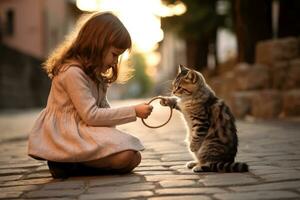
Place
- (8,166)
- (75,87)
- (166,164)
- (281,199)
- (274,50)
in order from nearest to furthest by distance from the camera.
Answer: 1. (281,199)
2. (75,87)
3. (166,164)
4. (8,166)
5. (274,50)

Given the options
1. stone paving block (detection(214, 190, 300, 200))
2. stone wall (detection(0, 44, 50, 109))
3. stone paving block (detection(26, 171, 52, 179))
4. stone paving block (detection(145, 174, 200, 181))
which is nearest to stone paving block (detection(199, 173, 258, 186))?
stone paving block (detection(145, 174, 200, 181))

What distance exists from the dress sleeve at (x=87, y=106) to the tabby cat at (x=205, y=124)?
15.3 inches

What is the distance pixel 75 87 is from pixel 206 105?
1.09m

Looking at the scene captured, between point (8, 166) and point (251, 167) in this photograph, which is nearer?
point (251, 167)

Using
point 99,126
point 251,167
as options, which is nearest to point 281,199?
point 251,167

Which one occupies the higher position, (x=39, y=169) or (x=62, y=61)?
(x=62, y=61)

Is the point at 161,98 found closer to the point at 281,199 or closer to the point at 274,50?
the point at 281,199

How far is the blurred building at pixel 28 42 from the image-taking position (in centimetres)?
2534

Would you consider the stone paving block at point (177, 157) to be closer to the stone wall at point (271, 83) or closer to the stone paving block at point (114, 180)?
the stone paving block at point (114, 180)

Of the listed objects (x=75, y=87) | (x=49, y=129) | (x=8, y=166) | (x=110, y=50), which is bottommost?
(x=8, y=166)

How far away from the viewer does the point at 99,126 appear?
15.0ft

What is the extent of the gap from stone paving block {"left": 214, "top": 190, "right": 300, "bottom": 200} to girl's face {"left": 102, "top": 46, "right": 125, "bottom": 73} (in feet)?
5.40

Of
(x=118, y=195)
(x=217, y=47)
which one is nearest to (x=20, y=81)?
(x=217, y=47)

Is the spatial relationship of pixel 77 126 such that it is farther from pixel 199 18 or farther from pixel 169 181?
pixel 199 18
